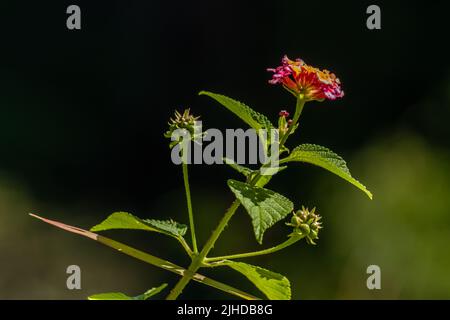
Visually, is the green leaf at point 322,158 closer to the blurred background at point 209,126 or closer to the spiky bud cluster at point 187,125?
the spiky bud cluster at point 187,125

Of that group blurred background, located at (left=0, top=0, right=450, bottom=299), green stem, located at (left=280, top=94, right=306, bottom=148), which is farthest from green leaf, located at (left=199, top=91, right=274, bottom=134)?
blurred background, located at (left=0, top=0, right=450, bottom=299)

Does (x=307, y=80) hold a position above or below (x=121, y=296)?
above

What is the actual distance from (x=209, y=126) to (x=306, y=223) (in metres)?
2.10

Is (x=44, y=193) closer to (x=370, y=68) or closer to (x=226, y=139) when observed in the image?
(x=370, y=68)

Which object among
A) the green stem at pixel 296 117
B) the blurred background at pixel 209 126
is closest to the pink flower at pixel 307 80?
the green stem at pixel 296 117

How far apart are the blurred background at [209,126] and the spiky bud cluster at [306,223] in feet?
4.81

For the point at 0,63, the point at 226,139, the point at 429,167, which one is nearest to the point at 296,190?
the point at 429,167

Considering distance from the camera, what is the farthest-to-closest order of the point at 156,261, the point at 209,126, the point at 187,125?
the point at 209,126, the point at 187,125, the point at 156,261

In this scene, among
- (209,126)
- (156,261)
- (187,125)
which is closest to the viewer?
(156,261)

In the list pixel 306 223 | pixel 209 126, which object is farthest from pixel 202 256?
pixel 209 126

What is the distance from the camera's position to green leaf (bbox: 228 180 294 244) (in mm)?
360

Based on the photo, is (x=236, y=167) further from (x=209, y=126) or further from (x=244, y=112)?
(x=209, y=126)

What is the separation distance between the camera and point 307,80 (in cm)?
42
